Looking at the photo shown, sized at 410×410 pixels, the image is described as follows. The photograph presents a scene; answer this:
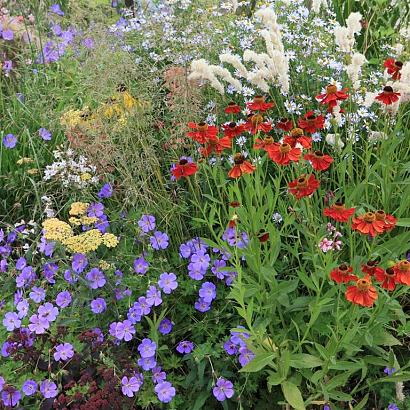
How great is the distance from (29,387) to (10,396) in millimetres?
72

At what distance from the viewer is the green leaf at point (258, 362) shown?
186 cm

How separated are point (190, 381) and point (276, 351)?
1.31 ft

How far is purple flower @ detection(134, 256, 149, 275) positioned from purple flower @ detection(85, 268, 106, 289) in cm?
14

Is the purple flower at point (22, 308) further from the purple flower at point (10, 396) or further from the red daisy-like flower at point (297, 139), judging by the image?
the red daisy-like flower at point (297, 139)

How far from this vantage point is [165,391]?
210 centimetres

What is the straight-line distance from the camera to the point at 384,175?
230cm

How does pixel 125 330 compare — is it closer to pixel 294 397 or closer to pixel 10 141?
pixel 294 397

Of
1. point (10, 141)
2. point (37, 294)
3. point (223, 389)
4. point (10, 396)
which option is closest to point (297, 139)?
point (223, 389)

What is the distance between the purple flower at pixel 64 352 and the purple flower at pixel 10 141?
1.45m

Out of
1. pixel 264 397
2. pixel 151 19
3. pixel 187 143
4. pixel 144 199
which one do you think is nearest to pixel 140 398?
pixel 264 397

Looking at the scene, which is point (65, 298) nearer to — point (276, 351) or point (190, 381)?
point (190, 381)

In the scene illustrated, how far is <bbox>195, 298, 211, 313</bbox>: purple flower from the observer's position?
225cm

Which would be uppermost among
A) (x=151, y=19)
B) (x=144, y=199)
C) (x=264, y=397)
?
(x=151, y=19)

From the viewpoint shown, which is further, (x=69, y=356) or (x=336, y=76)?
(x=336, y=76)
